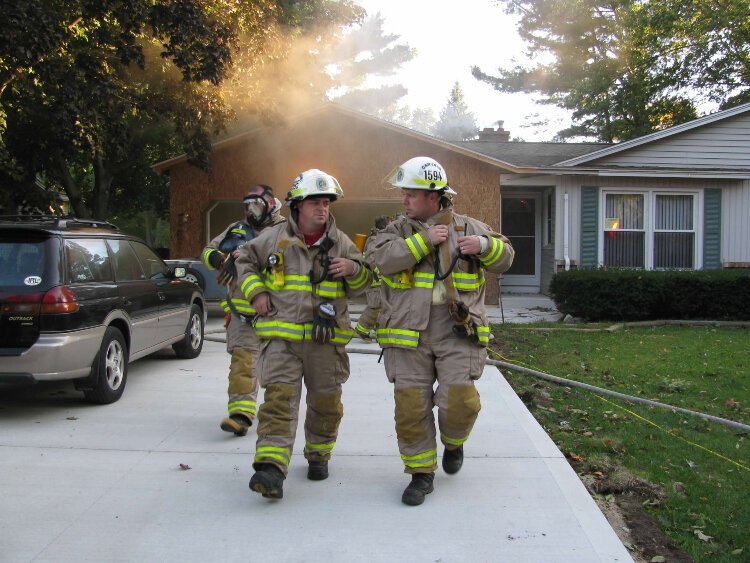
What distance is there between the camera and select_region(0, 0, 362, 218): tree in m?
8.59

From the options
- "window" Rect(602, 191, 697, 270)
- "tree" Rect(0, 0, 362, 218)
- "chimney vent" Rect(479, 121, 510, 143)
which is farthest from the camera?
"chimney vent" Rect(479, 121, 510, 143)

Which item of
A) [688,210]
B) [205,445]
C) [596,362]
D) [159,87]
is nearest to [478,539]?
[205,445]

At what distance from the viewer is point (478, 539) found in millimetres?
3297

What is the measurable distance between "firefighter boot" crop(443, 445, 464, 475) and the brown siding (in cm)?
986

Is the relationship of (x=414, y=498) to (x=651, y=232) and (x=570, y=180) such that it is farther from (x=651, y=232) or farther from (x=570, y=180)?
(x=651, y=232)

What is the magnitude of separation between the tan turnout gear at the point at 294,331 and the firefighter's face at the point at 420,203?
416mm

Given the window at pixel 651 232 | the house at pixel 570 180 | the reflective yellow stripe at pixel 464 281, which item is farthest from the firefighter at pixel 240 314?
the window at pixel 651 232

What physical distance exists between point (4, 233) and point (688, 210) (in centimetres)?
1333

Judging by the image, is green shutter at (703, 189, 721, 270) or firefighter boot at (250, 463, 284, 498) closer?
firefighter boot at (250, 463, 284, 498)

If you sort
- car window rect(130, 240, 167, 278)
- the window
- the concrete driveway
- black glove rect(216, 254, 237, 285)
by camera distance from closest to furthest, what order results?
the concrete driveway, black glove rect(216, 254, 237, 285), car window rect(130, 240, 167, 278), the window

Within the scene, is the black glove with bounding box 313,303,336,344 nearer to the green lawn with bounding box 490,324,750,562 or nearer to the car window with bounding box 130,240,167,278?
the green lawn with bounding box 490,324,750,562

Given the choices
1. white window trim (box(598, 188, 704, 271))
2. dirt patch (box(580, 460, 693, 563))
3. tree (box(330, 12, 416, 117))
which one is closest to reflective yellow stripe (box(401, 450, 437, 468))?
dirt patch (box(580, 460, 693, 563))

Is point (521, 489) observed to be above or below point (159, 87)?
below

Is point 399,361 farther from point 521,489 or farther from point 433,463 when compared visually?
point 521,489
